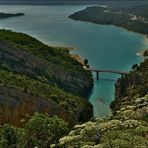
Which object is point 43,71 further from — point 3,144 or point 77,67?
point 3,144

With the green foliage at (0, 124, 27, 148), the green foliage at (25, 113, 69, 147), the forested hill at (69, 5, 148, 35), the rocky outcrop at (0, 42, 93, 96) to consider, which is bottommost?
the forested hill at (69, 5, 148, 35)

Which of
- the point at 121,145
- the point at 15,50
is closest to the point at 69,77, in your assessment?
the point at 15,50

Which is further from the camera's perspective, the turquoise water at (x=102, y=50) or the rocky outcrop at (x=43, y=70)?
the turquoise water at (x=102, y=50)

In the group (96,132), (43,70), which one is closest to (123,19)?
(43,70)

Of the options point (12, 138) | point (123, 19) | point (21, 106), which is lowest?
point (123, 19)

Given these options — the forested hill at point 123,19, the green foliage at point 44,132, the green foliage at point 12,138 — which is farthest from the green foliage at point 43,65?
the forested hill at point 123,19

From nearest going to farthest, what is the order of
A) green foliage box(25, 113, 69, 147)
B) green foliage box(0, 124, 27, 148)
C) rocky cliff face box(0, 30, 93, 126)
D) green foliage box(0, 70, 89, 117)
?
green foliage box(0, 124, 27, 148)
green foliage box(25, 113, 69, 147)
rocky cliff face box(0, 30, 93, 126)
green foliage box(0, 70, 89, 117)

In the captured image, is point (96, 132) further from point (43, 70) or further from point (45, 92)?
point (43, 70)

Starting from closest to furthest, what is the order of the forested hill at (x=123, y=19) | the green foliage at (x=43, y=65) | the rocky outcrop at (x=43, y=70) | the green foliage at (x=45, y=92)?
1. the green foliage at (x=45, y=92)
2. the rocky outcrop at (x=43, y=70)
3. the green foliage at (x=43, y=65)
4. the forested hill at (x=123, y=19)

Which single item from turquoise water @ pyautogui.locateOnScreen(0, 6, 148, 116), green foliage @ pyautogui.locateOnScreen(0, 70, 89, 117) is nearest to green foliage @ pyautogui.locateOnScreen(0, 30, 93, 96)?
turquoise water @ pyautogui.locateOnScreen(0, 6, 148, 116)

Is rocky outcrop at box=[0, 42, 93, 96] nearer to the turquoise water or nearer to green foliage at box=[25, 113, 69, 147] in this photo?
the turquoise water

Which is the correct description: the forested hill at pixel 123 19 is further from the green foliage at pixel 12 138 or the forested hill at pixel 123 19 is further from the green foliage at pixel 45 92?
the green foliage at pixel 12 138
